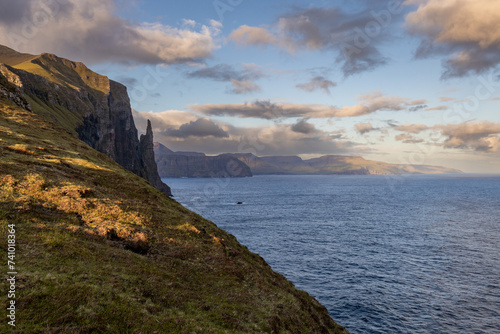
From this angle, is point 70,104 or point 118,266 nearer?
point 118,266

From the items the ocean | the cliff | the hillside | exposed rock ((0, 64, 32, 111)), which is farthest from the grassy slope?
the cliff

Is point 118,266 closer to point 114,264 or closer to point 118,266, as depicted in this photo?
point 118,266

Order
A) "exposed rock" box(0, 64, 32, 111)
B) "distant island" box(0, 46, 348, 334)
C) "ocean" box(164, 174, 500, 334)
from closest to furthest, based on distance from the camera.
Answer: "distant island" box(0, 46, 348, 334), "ocean" box(164, 174, 500, 334), "exposed rock" box(0, 64, 32, 111)

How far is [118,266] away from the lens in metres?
18.6

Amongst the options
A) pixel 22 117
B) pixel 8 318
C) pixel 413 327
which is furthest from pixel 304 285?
pixel 22 117

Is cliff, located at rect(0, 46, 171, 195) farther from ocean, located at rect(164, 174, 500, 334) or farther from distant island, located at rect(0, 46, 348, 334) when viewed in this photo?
→ ocean, located at rect(164, 174, 500, 334)

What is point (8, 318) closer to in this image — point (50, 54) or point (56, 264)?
point (56, 264)

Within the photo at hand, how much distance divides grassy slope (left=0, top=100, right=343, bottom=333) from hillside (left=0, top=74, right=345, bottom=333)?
0.07 metres

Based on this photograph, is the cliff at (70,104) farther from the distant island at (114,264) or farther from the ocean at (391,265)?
the ocean at (391,265)

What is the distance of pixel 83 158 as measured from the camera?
42.2m

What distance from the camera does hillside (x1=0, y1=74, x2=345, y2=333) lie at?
13.6m

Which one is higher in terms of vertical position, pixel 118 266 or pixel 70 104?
pixel 70 104

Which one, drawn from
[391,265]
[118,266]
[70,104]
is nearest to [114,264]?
[118,266]

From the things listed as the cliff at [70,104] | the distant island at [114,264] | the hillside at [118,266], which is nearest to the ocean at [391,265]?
the hillside at [118,266]
